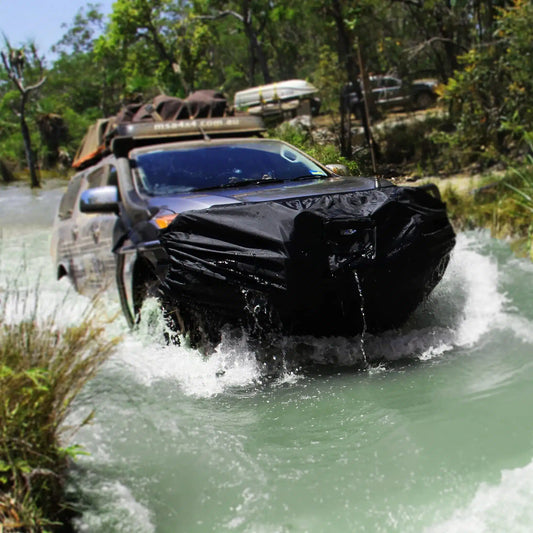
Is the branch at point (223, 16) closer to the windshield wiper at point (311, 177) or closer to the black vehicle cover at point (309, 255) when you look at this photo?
the windshield wiper at point (311, 177)

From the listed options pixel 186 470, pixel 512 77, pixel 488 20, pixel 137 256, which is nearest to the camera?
pixel 186 470

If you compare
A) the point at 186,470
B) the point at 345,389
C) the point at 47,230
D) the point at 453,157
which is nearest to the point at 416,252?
the point at 345,389

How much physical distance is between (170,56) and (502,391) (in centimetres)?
3347

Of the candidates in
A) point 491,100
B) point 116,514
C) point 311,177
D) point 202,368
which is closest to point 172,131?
point 311,177

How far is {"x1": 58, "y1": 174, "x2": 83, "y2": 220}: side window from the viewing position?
7758mm

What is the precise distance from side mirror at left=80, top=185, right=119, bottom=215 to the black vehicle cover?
1.23 meters

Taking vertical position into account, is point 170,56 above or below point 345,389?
above

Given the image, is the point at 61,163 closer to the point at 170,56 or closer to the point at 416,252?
the point at 170,56

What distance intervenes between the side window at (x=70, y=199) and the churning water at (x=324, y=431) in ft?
7.25

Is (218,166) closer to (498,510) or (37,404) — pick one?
(37,404)

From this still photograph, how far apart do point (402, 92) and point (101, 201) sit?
1430cm

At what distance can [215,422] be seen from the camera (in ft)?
14.1

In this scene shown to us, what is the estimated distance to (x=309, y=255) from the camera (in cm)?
423

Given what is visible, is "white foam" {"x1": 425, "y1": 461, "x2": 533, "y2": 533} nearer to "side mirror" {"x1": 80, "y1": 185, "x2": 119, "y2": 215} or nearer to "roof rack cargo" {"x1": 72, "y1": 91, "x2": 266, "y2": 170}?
"side mirror" {"x1": 80, "y1": 185, "x2": 119, "y2": 215}
